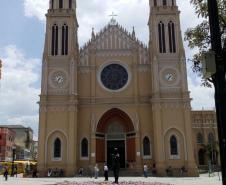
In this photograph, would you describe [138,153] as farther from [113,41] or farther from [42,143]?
[113,41]

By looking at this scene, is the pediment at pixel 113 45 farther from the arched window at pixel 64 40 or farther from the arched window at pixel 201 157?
the arched window at pixel 201 157

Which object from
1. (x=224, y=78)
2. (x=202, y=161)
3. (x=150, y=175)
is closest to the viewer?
(x=224, y=78)

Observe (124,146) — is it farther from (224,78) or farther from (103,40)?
(224,78)

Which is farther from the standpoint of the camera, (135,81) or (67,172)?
(135,81)

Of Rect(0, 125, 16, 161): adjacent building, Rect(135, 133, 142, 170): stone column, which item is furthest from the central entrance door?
Rect(0, 125, 16, 161): adjacent building

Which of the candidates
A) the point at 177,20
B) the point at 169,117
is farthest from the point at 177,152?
the point at 177,20

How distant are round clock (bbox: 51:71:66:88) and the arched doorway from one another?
23.5 ft

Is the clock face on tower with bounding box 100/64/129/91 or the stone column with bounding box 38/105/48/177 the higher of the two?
the clock face on tower with bounding box 100/64/129/91

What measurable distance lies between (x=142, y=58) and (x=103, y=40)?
20.1 feet

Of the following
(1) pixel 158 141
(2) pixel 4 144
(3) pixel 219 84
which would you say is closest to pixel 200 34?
(3) pixel 219 84

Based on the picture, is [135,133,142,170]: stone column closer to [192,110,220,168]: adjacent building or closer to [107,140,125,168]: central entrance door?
[107,140,125,168]: central entrance door

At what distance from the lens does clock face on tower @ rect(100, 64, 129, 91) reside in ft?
153

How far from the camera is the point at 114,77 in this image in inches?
1849

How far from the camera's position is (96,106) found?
1801 inches
